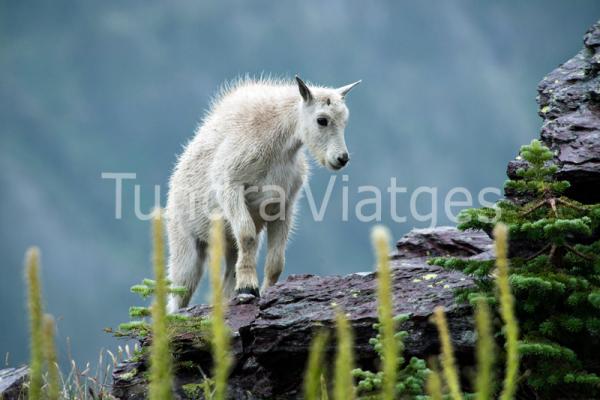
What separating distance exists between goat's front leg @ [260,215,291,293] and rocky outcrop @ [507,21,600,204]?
13.9 ft

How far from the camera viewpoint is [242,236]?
10.1m

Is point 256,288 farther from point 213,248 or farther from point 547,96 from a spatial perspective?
point 213,248

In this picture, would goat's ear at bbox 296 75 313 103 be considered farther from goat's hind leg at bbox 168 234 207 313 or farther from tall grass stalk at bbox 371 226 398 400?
tall grass stalk at bbox 371 226 398 400

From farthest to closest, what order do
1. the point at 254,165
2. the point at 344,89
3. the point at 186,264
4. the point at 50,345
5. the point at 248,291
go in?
the point at 186,264 < the point at 344,89 < the point at 254,165 < the point at 248,291 < the point at 50,345

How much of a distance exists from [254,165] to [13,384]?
412 cm

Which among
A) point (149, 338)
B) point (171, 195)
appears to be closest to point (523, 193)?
point (149, 338)

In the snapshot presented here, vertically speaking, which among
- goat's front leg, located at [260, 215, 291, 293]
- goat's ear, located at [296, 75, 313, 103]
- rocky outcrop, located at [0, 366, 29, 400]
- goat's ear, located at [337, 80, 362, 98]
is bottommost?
rocky outcrop, located at [0, 366, 29, 400]

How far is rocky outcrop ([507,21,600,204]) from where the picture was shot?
6.91 meters

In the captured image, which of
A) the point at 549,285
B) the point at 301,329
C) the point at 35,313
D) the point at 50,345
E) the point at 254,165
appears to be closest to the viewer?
the point at 35,313

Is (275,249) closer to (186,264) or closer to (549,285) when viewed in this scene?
(186,264)

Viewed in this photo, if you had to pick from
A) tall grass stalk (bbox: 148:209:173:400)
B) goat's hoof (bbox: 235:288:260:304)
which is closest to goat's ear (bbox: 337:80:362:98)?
goat's hoof (bbox: 235:288:260:304)

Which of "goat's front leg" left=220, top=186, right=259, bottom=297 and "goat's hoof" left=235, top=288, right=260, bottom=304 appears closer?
"goat's hoof" left=235, top=288, right=260, bottom=304

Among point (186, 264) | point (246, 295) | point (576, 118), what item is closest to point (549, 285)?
point (576, 118)

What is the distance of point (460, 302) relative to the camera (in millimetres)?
6441
